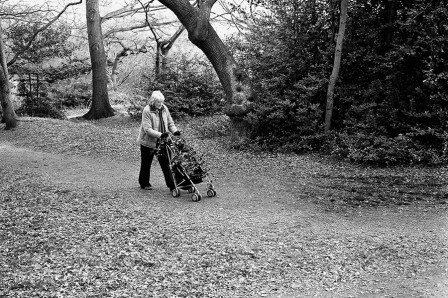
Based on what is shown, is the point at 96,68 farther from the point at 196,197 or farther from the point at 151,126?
the point at 196,197

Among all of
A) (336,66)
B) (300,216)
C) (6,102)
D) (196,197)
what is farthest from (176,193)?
(6,102)

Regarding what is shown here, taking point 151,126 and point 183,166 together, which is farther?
point 151,126

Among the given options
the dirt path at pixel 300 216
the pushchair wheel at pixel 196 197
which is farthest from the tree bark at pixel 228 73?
the pushchair wheel at pixel 196 197

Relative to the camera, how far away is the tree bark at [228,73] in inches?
458

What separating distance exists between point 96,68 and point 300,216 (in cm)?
1437

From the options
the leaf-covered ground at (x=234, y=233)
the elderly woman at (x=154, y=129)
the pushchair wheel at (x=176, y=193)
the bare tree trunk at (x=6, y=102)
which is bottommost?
the leaf-covered ground at (x=234, y=233)

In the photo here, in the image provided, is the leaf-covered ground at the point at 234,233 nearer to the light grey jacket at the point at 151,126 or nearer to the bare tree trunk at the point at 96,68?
the light grey jacket at the point at 151,126

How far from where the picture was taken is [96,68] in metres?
19.0

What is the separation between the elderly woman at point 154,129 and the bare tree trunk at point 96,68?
11218mm

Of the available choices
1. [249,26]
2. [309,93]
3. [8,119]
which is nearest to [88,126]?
[8,119]

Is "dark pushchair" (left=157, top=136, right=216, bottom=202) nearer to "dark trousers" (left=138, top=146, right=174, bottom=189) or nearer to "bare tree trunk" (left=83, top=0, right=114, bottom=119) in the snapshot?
"dark trousers" (left=138, top=146, right=174, bottom=189)

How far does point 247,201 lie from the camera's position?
7.77 metres

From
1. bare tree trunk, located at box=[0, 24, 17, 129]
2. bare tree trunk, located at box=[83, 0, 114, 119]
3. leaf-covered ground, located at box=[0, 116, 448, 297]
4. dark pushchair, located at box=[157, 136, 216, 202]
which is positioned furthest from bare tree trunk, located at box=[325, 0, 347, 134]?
bare tree trunk, located at box=[0, 24, 17, 129]

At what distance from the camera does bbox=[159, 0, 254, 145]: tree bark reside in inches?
458
